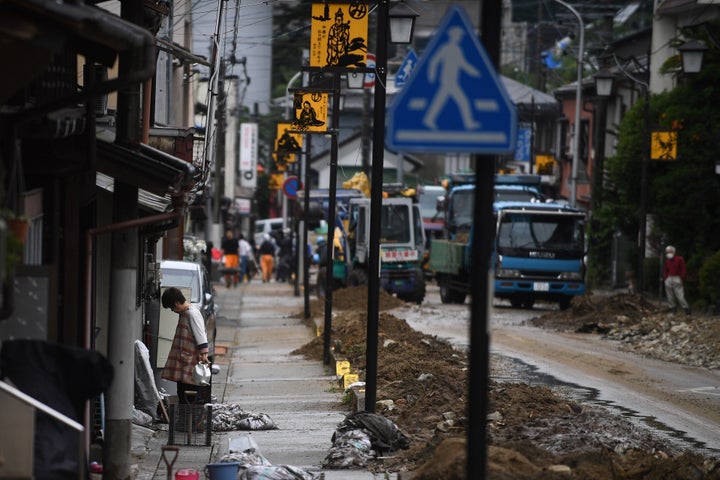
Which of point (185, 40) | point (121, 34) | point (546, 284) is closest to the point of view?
point (121, 34)

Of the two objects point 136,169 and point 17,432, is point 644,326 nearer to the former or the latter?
point 136,169

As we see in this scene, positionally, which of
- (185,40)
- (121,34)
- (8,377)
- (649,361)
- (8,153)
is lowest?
(649,361)

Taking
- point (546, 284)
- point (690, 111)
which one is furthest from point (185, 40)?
point (690, 111)

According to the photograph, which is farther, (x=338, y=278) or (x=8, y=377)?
(x=338, y=278)

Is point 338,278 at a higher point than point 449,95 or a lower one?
lower

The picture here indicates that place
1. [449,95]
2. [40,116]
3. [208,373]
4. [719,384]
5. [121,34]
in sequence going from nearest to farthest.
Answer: [449,95], [121,34], [40,116], [208,373], [719,384]

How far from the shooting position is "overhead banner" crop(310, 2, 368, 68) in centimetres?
1686

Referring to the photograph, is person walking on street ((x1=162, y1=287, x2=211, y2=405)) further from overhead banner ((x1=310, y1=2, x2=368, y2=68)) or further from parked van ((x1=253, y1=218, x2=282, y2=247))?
parked van ((x1=253, y1=218, x2=282, y2=247))

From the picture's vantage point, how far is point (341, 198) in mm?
47969

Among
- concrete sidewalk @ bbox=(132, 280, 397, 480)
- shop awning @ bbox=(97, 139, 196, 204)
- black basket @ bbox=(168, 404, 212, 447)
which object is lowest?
concrete sidewalk @ bbox=(132, 280, 397, 480)

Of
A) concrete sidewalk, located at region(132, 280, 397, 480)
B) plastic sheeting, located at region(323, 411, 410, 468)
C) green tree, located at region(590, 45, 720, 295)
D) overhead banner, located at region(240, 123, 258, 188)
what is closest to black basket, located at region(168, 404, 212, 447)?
concrete sidewalk, located at region(132, 280, 397, 480)

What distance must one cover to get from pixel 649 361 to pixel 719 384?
3431 mm

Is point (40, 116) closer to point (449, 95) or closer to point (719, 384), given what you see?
point (449, 95)

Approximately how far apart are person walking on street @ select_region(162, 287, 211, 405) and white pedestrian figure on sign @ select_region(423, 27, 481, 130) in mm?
7516
